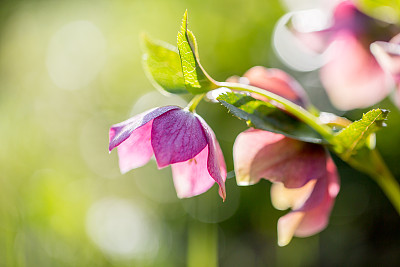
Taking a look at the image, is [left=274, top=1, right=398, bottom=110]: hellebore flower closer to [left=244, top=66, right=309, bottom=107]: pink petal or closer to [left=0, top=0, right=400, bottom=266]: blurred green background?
[left=244, top=66, right=309, bottom=107]: pink petal

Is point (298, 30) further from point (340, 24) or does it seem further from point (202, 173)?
point (202, 173)

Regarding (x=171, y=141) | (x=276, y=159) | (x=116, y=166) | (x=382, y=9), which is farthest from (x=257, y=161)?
(x=116, y=166)

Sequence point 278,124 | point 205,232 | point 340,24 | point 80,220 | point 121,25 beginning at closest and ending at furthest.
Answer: point 278,124, point 340,24, point 205,232, point 80,220, point 121,25

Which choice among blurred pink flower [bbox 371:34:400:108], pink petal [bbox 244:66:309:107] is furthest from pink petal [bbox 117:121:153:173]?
blurred pink flower [bbox 371:34:400:108]

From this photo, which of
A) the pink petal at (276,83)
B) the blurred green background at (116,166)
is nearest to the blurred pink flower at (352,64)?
the pink petal at (276,83)

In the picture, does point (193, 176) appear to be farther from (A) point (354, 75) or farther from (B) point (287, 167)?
(A) point (354, 75)

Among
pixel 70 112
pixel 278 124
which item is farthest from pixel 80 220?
pixel 70 112
